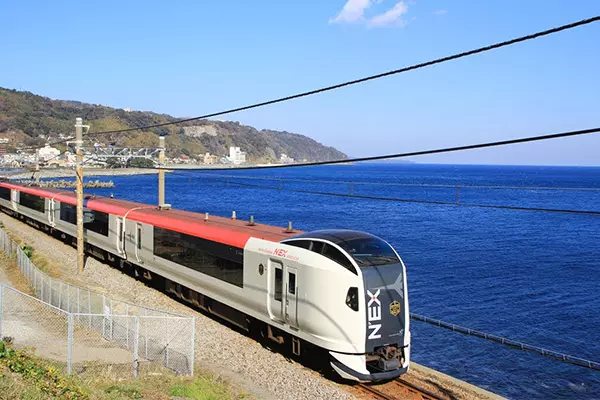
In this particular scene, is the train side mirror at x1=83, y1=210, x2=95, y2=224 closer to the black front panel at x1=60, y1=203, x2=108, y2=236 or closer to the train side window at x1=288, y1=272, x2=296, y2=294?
the black front panel at x1=60, y1=203, x2=108, y2=236

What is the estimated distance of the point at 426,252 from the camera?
4272 centimetres

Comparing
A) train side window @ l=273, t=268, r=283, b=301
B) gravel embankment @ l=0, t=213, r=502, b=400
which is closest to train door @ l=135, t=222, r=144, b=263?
gravel embankment @ l=0, t=213, r=502, b=400

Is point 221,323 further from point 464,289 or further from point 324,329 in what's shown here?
point 464,289

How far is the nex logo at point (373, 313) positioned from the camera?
1170 cm

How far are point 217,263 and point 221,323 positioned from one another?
1867 millimetres

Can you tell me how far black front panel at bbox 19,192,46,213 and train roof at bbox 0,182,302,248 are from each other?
7824 millimetres

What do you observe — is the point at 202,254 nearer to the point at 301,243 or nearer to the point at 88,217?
the point at 301,243

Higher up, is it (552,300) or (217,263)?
(217,263)

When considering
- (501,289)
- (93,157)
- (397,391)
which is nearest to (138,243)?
(93,157)

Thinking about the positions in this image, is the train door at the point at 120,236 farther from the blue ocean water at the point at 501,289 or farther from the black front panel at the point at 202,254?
the blue ocean water at the point at 501,289

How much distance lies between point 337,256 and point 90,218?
17810mm

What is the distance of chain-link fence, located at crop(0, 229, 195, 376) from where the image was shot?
12039mm

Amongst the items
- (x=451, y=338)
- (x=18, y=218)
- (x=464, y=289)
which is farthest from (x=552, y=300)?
(x=18, y=218)

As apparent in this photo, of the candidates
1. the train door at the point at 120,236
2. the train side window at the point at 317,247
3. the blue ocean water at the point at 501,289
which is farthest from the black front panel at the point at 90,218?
the train side window at the point at 317,247
